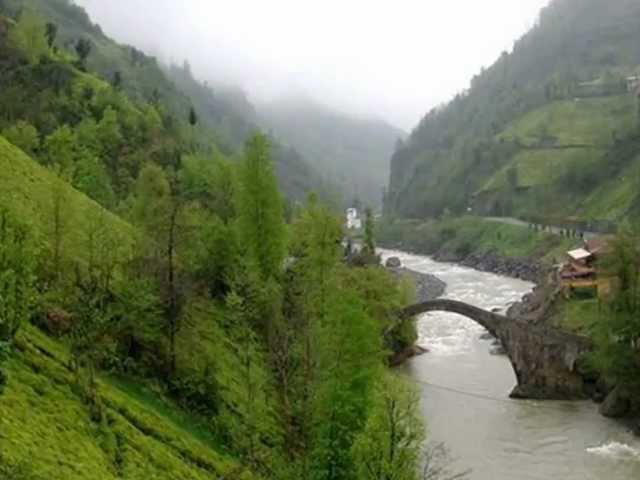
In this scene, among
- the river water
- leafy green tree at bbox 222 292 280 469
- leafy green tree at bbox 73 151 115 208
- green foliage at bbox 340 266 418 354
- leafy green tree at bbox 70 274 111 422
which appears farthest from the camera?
leafy green tree at bbox 73 151 115 208

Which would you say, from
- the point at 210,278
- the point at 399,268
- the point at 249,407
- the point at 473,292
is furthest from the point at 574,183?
the point at 249,407

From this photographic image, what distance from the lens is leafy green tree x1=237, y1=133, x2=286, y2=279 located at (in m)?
64.8

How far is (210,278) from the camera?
63.4 m

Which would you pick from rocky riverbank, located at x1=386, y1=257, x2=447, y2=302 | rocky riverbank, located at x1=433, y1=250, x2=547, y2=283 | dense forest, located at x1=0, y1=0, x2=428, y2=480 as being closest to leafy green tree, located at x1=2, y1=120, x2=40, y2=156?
dense forest, located at x1=0, y1=0, x2=428, y2=480

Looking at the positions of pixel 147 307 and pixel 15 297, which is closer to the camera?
pixel 15 297

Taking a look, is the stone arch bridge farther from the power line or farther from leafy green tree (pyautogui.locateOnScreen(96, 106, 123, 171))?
leafy green tree (pyautogui.locateOnScreen(96, 106, 123, 171))

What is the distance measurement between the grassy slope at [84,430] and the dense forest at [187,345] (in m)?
0.10

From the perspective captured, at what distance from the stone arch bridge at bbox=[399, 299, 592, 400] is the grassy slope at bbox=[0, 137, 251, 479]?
4159 centimetres

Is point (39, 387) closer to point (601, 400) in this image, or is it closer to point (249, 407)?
point (249, 407)

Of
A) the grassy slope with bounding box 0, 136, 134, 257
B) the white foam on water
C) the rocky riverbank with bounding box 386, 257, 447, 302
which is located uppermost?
the grassy slope with bounding box 0, 136, 134, 257

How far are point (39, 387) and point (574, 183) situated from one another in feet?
568

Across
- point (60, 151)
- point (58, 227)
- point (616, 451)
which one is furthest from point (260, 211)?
point (616, 451)

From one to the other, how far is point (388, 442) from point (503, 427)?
38317 mm

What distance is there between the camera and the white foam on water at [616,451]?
61.8 metres
